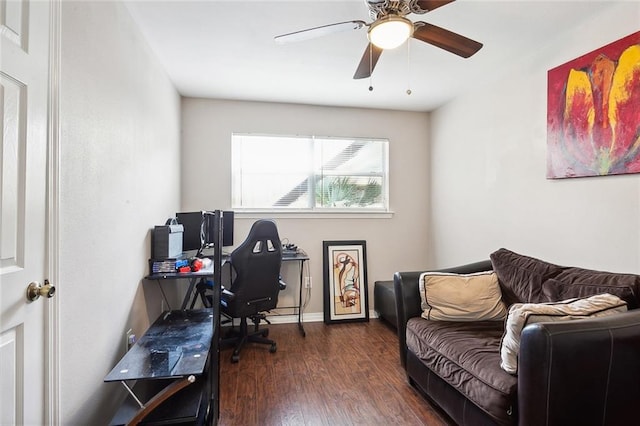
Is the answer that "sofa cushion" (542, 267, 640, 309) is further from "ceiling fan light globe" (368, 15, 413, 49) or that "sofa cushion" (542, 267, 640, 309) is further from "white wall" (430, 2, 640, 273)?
"ceiling fan light globe" (368, 15, 413, 49)

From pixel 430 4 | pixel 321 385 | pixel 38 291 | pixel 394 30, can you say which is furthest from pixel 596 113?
pixel 38 291

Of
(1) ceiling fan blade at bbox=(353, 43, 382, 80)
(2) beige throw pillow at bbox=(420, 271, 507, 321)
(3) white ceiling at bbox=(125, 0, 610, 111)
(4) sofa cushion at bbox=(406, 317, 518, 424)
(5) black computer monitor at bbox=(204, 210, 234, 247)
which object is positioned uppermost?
(3) white ceiling at bbox=(125, 0, 610, 111)

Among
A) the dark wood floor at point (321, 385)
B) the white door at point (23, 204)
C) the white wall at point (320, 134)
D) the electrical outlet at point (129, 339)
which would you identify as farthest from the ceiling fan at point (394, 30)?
the dark wood floor at point (321, 385)

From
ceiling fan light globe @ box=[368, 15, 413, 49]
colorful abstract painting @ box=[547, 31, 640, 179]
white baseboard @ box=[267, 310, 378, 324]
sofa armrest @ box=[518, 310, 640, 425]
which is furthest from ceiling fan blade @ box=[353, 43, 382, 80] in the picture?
white baseboard @ box=[267, 310, 378, 324]

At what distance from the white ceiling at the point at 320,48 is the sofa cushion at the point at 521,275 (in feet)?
5.30

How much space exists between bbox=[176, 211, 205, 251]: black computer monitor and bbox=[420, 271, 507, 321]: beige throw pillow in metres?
2.07

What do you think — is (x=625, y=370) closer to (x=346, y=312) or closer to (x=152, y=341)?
(x=152, y=341)

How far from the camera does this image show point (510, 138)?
2676 mm

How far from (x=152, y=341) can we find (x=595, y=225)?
2836 millimetres

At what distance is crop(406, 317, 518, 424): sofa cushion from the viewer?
1397mm

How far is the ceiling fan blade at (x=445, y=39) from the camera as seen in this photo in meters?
1.63

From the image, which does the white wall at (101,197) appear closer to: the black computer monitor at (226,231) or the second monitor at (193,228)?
the second monitor at (193,228)

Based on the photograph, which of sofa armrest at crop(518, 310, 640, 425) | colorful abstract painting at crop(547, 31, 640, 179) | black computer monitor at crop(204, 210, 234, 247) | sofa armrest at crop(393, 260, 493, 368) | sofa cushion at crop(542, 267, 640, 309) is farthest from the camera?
black computer monitor at crop(204, 210, 234, 247)

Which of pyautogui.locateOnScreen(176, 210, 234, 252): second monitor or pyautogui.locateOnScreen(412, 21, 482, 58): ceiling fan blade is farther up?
pyautogui.locateOnScreen(412, 21, 482, 58): ceiling fan blade
